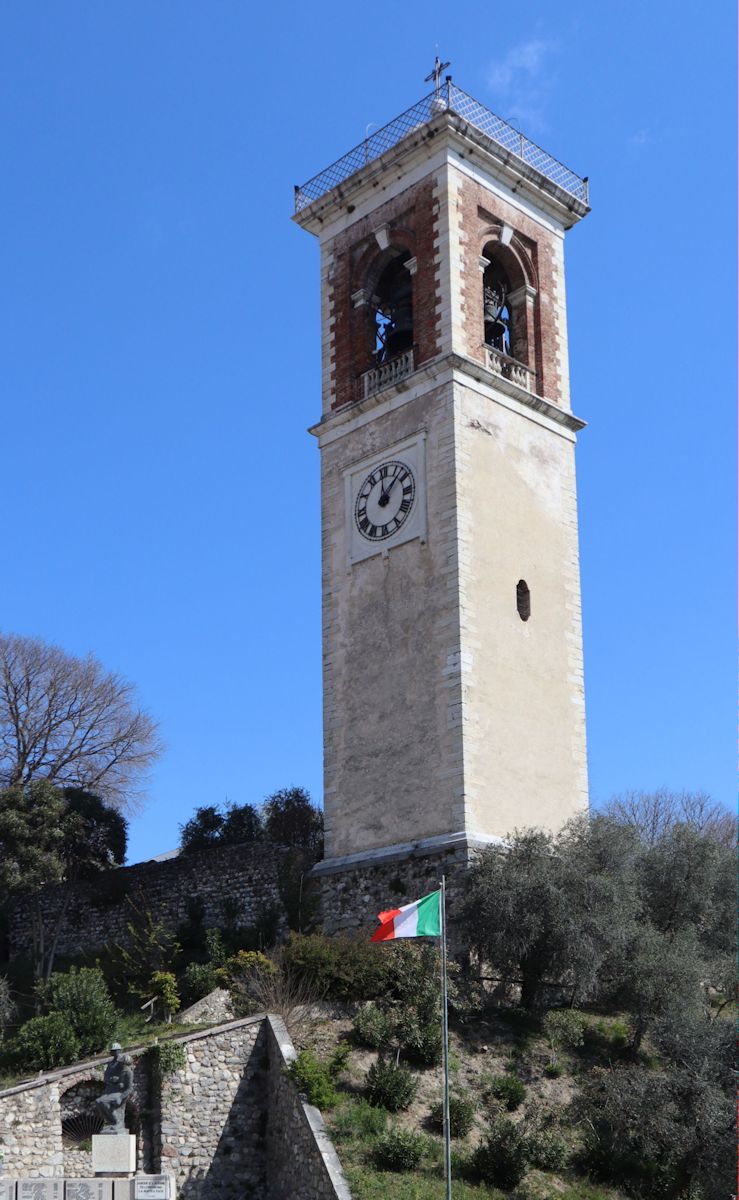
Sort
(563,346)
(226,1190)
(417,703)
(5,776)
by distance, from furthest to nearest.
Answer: (5,776) → (563,346) → (417,703) → (226,1190)

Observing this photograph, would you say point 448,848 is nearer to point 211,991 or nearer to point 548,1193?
point 211,991

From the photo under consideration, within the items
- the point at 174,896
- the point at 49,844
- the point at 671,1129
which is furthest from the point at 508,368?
the point at 671,1129

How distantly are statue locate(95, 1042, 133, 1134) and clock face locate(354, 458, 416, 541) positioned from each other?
477 inches

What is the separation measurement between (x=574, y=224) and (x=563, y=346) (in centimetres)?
337

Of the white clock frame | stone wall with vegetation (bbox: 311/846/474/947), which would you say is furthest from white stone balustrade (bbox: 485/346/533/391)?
stone wall with vegetation (bbox: 311/846/474/947)

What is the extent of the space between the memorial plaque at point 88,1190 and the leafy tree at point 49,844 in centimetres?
1308

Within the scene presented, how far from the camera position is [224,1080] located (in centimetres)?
2445

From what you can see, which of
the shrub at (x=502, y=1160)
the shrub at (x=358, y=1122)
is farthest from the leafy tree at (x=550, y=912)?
the shrub at (x=358, y=1122)

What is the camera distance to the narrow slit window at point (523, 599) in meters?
31.1

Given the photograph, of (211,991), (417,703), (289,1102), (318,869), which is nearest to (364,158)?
(417,703)

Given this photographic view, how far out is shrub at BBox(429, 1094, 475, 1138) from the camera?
22.9m

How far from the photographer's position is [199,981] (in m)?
29.2

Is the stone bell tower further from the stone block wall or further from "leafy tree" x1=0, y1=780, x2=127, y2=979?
"leafy tree" x1=0, y1=780, x2=127, y2=979

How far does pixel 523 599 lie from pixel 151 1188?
546 inches
